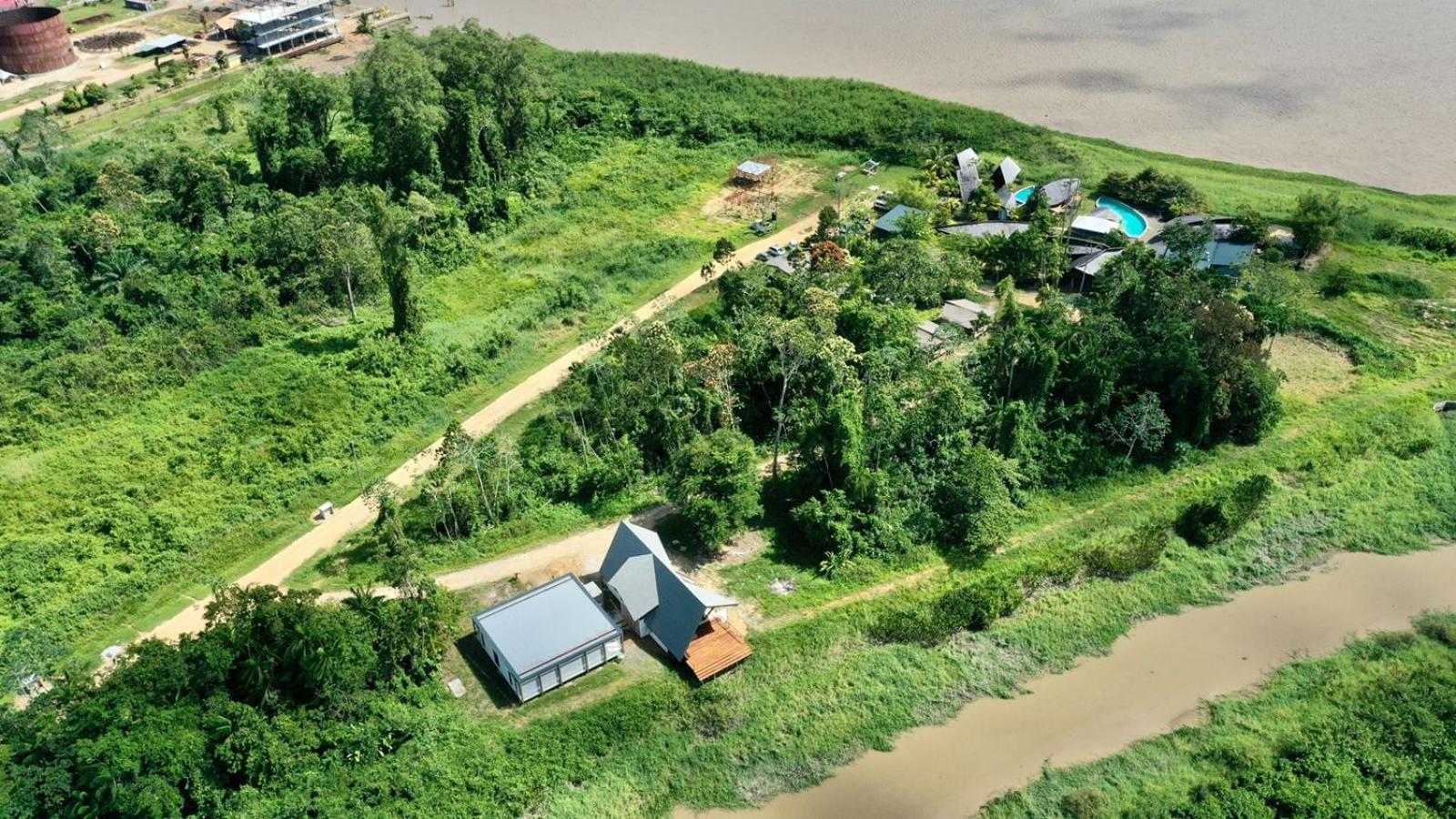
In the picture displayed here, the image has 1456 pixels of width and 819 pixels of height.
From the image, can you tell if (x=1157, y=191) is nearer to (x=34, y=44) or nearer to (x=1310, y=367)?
(x=1310, y=367)

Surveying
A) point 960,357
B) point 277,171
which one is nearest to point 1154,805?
point 960,357

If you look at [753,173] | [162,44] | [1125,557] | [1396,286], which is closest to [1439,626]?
[1125,557]

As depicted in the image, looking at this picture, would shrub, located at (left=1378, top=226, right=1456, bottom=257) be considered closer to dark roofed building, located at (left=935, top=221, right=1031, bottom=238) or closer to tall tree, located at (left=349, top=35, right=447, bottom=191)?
dark roofed building, located at (left=935, top=221, right=1031, bottom=238)

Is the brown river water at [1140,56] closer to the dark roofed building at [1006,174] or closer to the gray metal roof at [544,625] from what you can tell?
the dark roofed building at [1006,174]

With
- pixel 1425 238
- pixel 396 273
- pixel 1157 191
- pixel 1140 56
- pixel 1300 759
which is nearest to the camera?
pixel 1300 759

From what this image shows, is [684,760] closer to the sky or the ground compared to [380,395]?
closer to the ground

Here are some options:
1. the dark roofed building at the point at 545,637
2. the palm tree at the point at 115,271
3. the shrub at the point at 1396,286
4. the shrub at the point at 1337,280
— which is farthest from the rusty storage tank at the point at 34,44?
the shrub at the point at 1396,286

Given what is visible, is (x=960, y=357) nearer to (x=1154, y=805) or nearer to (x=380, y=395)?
(x=1154, y=805)
